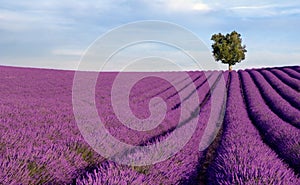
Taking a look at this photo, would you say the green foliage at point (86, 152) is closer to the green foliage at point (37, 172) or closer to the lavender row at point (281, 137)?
the green foliage at point (37, 172)

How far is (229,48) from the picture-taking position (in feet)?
167

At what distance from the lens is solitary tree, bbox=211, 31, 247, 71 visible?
50656mm

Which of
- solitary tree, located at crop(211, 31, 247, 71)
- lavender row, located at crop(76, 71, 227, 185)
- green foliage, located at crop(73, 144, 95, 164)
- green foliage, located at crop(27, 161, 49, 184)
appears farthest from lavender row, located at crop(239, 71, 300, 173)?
solitary tree, located at crop(211, 31, 247, 71)

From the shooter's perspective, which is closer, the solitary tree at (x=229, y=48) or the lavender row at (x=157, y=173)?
the lavender row at (x=157, y=173)

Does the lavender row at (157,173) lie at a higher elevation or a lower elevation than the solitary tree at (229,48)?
lower

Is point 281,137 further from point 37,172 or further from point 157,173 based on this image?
point 37,172

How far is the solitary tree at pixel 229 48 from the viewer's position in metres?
50.7

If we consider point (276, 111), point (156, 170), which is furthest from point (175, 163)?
point (276, 111)

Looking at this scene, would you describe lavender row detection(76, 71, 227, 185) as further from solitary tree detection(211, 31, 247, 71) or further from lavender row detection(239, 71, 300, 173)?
solitary tree detection(211, 31, 247, 71)

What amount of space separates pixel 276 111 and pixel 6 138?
1007cm

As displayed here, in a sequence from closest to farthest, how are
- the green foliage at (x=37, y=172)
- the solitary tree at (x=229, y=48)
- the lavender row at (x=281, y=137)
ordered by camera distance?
the green foliage at (x=37, y=172) → the lavender row at (x=281, y=137) → the solitary tree at (x=229, y=48)

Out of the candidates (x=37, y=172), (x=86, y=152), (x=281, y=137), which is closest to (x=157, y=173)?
(x=37, y=172)

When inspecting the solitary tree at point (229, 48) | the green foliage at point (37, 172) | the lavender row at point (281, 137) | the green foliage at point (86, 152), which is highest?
the solitary tree at point (229, 48)

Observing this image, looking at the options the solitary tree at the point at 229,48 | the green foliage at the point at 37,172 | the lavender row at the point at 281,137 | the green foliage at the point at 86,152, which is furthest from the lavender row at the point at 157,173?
the solitary tree at the point at 229,48
